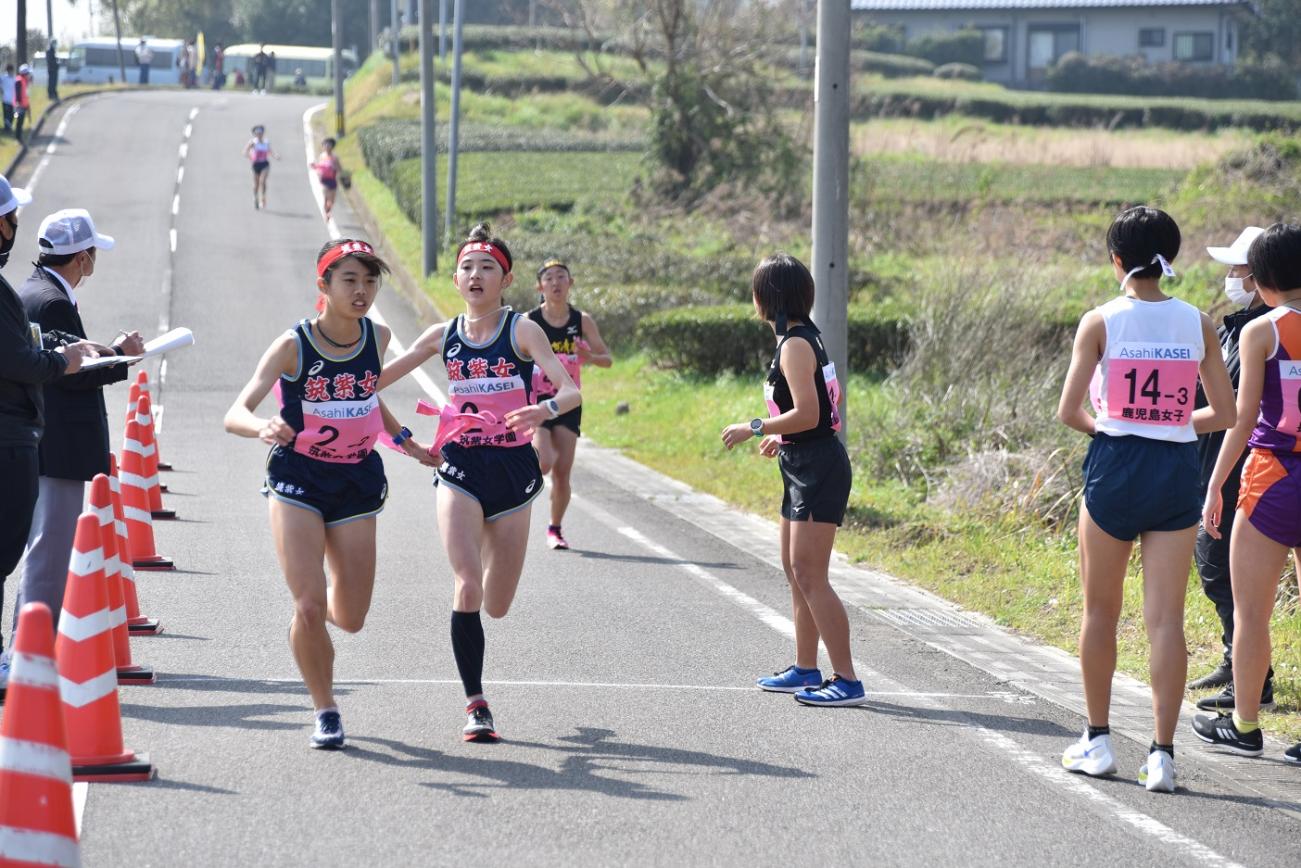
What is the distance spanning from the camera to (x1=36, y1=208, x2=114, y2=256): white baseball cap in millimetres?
6918

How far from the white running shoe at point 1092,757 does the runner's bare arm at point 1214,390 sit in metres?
1.22

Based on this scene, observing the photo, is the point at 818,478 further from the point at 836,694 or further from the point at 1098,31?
the point at 1098,31

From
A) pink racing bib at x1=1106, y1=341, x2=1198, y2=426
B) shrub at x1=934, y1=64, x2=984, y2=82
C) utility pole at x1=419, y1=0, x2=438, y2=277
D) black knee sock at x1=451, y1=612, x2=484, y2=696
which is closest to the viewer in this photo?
pink racing bib at x1=1106, y1=341, x2=1198, y2=426

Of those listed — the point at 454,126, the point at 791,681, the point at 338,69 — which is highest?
the point at 338,69

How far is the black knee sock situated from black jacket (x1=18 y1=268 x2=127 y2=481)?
183 cm

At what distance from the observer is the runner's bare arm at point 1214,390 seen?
5.89 metres

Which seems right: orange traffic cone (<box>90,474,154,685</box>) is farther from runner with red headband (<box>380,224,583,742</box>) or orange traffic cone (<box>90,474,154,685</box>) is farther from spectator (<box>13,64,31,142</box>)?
spectator (<box>13,64,31,142</box>)

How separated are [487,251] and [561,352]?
14.4 ft

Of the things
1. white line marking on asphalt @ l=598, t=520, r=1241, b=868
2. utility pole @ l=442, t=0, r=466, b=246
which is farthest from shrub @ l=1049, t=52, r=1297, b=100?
white line marking on asphalt @ l=598, t=520, r=1241, b=868

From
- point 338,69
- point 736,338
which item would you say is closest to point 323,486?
point 736,338

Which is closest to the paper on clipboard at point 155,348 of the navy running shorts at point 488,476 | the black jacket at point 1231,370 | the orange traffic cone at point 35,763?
the navy running shorts at point 488,476

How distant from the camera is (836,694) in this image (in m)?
7.13

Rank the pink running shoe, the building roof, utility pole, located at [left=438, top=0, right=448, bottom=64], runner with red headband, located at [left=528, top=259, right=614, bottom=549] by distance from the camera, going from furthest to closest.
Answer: the building roof, utility pole, located at [left=438, top=0, right=448, bottom=64], the pink running shoe, runner with red headband, located at [left=528, top=259, right=614, bottom=549]

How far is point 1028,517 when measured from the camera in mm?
11398
